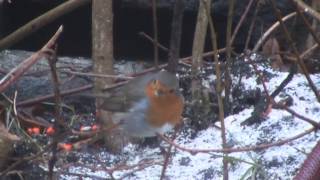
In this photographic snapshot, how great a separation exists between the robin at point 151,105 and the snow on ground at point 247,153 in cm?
72

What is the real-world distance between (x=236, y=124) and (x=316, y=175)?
0.68 meters

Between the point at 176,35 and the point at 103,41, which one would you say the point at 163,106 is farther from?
the point at 103,41

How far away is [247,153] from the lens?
7.68 feet

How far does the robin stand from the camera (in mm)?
1339

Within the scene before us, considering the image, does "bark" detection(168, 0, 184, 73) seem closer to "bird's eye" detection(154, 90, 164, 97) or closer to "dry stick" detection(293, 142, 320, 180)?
"bird's eye" detection(154, 90, 164, 97)

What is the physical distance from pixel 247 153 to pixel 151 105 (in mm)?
1003

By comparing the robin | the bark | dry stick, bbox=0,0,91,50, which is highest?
dry stick, bbox=0,0,91,50

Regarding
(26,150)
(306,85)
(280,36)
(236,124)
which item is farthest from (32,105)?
(280,36)

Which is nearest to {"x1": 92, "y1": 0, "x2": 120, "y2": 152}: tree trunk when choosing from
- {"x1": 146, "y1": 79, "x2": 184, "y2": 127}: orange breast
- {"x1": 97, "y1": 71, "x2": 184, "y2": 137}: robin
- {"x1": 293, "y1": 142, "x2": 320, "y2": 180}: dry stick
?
{"x1": 293, "y1": 142, "x2": 320, "y2": 180}: dry stick

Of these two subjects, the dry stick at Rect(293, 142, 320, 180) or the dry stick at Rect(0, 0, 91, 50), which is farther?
the dry stick at Rect(0, 0, 91, 50)

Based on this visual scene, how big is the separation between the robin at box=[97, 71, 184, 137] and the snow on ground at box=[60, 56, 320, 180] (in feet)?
2.35

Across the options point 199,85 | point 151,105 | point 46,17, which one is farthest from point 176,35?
point 46,17

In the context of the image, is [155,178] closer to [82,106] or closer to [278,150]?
[278,150]

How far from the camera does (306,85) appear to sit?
2725 millimetres
